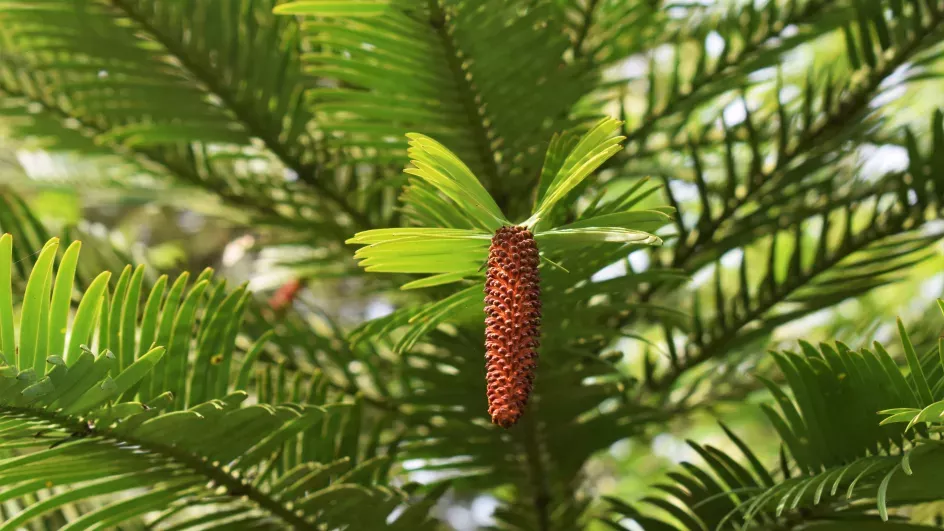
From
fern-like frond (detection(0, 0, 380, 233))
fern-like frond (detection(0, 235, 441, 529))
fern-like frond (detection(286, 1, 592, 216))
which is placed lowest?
fern-like frond (detection(0, 235, 441, 529))

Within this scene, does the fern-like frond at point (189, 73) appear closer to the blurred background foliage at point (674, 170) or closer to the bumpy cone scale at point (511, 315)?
the blurred background foliage at point (674, 170)

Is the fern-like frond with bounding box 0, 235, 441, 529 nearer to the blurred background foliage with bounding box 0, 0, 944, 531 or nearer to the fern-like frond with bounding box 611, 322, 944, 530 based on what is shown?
the blurred background foliage with bounding box 0, 0, 944, 531

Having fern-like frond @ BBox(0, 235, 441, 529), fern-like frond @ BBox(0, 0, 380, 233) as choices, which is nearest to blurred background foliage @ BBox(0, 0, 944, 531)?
fern-like frond @ BBox(0, 0, 380, 233)

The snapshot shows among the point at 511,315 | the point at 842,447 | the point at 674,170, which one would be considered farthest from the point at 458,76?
the point at 674,170

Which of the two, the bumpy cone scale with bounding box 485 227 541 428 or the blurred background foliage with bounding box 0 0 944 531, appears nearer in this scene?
the bumpy cone scale with bounding box 485 227 541 428

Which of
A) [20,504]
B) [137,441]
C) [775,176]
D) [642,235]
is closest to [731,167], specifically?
[775,176]

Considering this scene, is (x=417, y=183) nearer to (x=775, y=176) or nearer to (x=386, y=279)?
(x=386, y=279)

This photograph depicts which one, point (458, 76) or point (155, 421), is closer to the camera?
point (155, 421)

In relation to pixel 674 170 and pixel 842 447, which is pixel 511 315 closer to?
pixel 842 447
